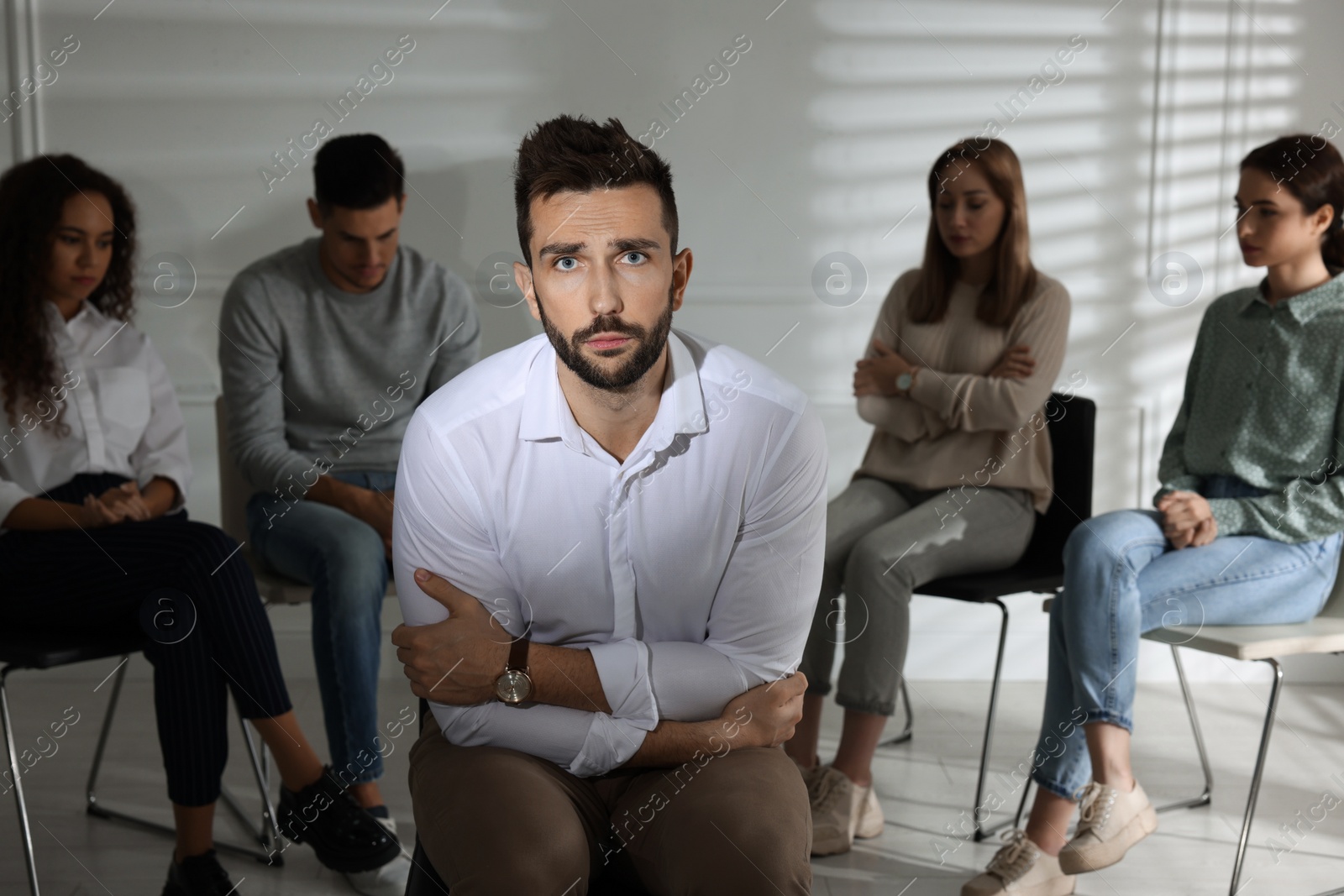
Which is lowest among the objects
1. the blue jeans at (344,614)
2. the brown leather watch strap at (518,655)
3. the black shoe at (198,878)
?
the black shoe at (198,878)

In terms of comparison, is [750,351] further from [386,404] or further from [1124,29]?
[1124,29]

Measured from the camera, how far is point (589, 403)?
5.08ft

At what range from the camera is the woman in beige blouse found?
250cm

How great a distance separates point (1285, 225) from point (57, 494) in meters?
2.53

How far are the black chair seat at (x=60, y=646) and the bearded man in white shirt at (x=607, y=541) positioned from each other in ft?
2.96

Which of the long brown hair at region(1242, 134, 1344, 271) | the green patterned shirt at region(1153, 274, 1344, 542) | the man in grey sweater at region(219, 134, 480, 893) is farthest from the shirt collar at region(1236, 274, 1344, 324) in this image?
the man in grey sweater at region(219, 134, 480, 893)

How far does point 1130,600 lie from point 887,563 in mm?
500

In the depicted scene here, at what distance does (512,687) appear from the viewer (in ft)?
4.75

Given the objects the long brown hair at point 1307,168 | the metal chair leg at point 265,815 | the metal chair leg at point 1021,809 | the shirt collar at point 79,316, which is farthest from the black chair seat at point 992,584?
the shirt collar at point 79,316

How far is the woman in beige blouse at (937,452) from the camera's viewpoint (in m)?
2.50

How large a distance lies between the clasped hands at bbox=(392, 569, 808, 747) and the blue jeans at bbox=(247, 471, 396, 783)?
97 cm

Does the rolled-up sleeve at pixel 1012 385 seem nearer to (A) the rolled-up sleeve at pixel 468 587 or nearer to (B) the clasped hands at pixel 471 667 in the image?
(B) the clasped hands at pixel 471 667

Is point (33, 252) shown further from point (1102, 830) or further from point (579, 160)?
point (1102, 830)

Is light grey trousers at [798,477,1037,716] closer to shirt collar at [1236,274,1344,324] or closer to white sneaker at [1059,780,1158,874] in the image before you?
white sneaker at [1059,780,1158,874]
